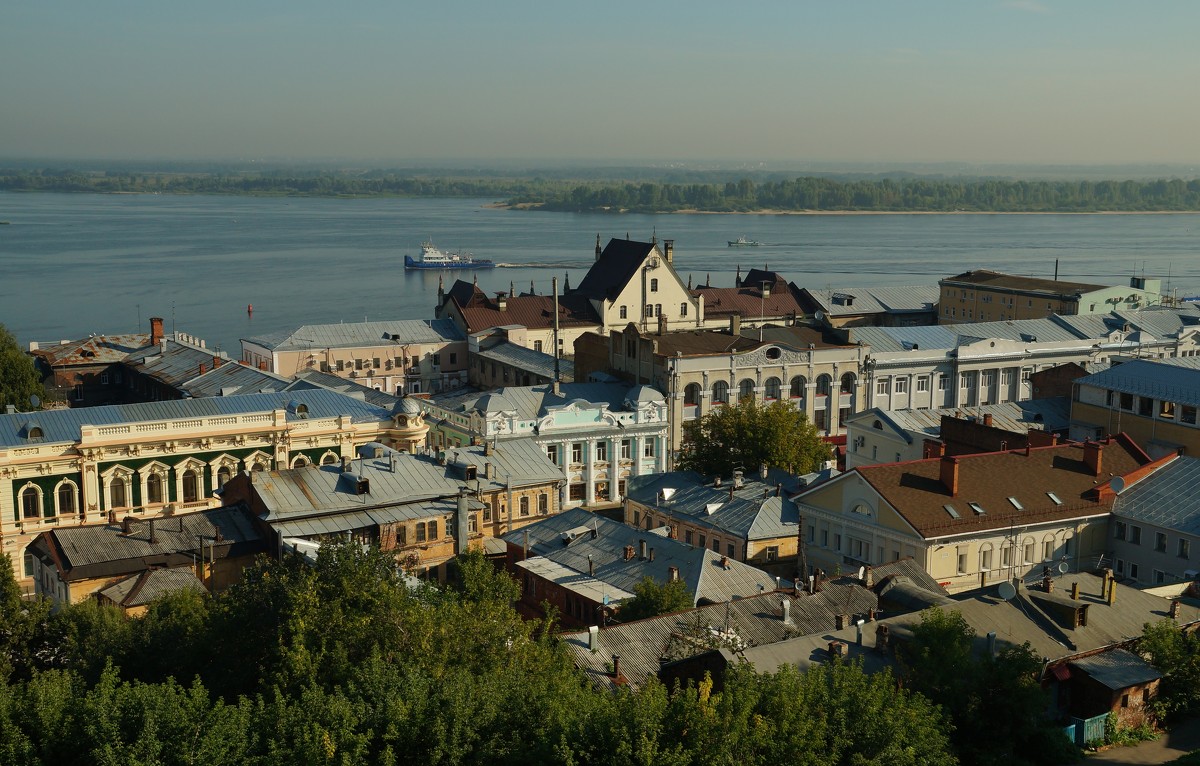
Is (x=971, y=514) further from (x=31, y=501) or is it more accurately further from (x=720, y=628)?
(x=31, y=501)

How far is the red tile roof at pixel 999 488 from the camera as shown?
23.5 meters

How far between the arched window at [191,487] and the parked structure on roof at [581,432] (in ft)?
24.2

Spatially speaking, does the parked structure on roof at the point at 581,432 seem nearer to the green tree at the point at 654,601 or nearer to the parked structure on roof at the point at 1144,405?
the parked structure on roof at the point at 1144,405

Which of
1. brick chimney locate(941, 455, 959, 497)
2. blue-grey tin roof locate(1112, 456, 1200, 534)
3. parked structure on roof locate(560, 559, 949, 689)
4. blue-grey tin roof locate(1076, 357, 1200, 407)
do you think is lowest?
parked structure on roof locate(560, 559, 949, 689)

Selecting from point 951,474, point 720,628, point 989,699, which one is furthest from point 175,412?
point 989,699

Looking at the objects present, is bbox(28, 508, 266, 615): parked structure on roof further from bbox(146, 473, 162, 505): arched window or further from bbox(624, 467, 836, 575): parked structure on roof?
bbox(624, 467, 836, 575): parked structure on roof

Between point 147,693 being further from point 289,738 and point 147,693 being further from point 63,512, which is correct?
point 63,512

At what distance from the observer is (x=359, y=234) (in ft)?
531

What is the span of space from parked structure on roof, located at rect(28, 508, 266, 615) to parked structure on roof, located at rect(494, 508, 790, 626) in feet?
16.6

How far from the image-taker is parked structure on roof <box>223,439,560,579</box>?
2494 centimetres

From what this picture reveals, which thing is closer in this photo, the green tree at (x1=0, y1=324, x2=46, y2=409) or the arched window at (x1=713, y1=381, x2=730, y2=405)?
the green tree at (x1=0, y1=324, x2=46, y2=409)

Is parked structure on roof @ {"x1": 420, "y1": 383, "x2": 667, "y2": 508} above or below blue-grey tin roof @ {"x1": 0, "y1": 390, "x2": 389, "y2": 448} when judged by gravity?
below

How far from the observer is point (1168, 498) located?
24.5 m

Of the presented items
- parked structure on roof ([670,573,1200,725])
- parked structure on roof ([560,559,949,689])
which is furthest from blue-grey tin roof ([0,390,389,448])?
parked structure on roof ([670,573,1200,725])
